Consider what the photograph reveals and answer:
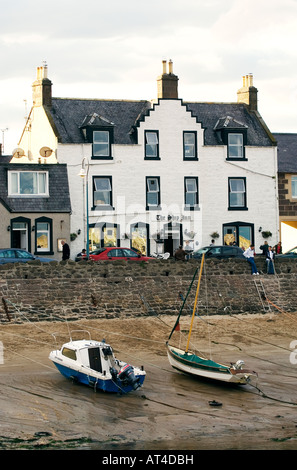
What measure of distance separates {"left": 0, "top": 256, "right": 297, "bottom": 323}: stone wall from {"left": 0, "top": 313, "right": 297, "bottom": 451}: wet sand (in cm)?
146

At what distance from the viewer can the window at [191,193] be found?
49.2 metres

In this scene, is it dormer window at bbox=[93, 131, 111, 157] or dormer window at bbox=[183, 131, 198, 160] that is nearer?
dormer window at bbox=[93, 131, 111, 157]

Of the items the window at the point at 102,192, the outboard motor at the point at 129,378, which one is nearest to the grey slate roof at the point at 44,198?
the window at the point at 102,192

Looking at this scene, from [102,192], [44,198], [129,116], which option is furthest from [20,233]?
[129,116]

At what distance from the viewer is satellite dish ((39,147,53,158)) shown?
46.8 metres

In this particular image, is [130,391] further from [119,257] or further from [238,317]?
[119,257]

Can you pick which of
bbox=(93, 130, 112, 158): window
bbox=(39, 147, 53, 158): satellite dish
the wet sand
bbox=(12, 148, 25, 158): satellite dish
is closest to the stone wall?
the wet sand

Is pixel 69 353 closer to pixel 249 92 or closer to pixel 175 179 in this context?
pixel 175 179

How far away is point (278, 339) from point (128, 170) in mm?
17466

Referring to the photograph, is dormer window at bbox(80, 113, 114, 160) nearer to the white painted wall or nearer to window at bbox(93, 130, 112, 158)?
window at bbox(93, 130, 112, 158)

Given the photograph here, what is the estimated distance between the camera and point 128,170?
158 feet

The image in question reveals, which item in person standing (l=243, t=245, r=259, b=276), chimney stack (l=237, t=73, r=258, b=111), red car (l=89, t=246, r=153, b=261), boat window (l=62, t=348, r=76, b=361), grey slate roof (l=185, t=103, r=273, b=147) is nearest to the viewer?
boat window (l=62, t=348, r=76, b=361)
